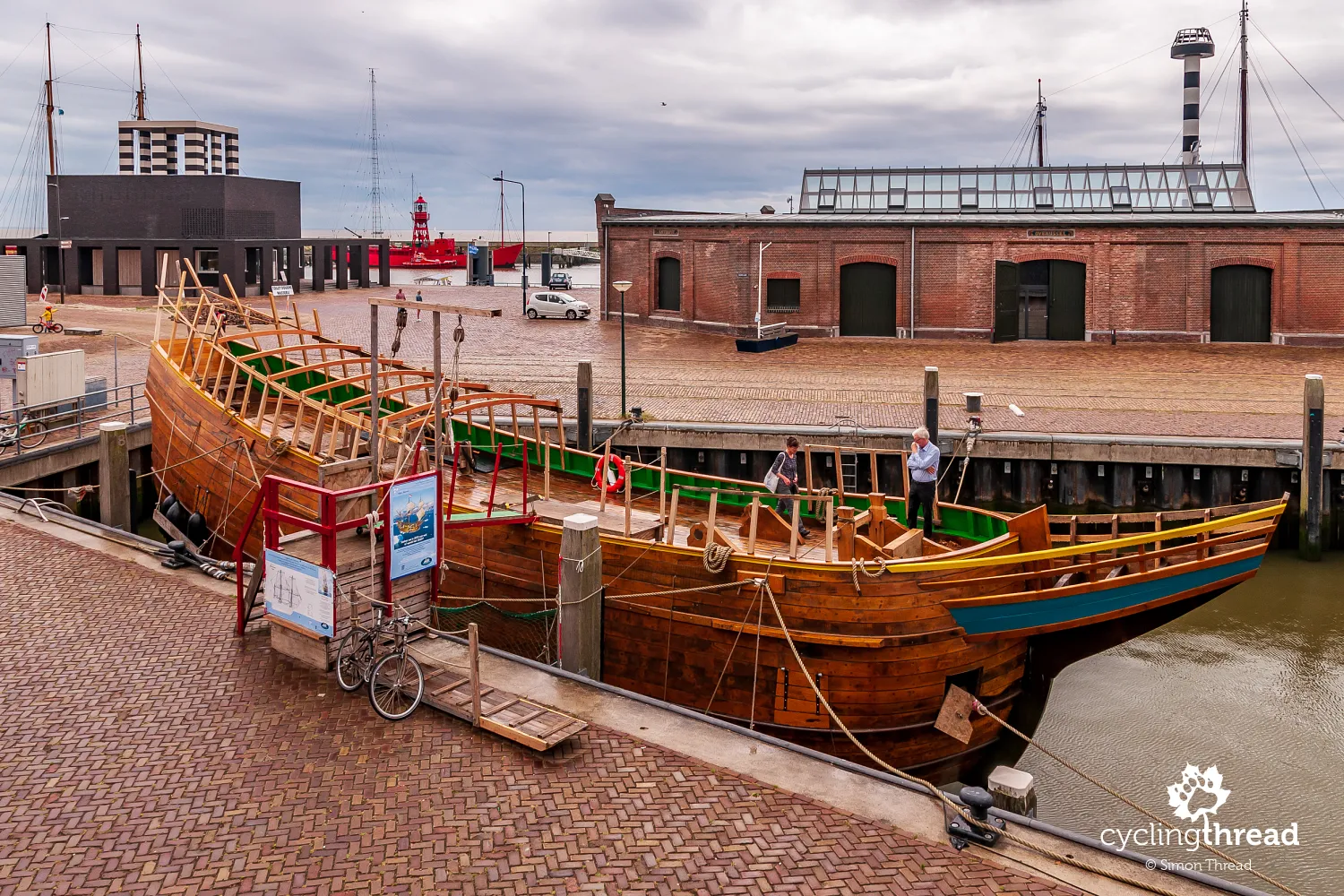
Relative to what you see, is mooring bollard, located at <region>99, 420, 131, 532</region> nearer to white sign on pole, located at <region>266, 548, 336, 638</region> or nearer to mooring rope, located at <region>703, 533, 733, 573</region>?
white sign on pole, located at <region>266, 548, 336, 638</region>

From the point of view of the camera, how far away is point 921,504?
14469 millimetres

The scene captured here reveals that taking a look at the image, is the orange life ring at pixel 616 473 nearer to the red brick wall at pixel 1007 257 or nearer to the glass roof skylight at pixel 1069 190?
the red brick wall at pixel 1007 257

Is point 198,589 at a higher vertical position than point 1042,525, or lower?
lower

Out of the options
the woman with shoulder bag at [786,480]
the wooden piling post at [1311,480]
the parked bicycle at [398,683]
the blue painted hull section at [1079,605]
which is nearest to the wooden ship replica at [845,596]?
the blue painted hull section at [1079,605]

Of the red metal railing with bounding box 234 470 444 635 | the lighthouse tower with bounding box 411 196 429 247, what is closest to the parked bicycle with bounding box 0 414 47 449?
the red metal railing with bounding box 234 470 444 635

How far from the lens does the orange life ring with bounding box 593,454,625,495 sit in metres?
14.9

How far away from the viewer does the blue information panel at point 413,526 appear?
11586 millimetres

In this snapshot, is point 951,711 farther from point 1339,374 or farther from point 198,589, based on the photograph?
point 1339,374

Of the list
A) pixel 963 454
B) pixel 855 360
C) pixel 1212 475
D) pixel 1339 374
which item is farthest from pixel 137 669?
pixel 1339 374

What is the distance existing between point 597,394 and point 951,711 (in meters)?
16.3

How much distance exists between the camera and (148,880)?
777cm

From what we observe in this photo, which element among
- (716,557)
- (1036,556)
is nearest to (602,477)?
(716,557)

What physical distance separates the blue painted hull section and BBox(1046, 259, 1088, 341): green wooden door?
28.9m

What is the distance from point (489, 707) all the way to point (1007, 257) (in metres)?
33.1
